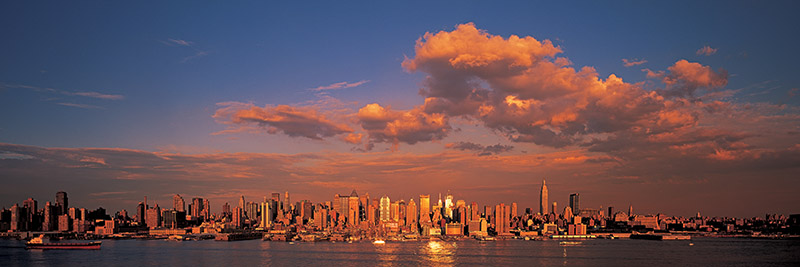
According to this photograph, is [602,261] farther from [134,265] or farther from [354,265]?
[134,265]

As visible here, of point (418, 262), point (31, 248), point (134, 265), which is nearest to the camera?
point (134, 265)

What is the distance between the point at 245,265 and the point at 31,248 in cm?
8476

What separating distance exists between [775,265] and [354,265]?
6302 cm

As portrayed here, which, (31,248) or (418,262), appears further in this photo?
(31,248)

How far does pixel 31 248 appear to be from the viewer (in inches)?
5886

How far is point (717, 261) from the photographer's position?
103938mm

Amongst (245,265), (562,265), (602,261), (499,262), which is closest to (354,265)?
(245,265)

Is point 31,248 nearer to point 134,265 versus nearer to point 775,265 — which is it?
point 134,265

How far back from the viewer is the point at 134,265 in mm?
93000

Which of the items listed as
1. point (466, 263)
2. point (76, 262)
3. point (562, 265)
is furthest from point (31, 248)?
point (562, 265)

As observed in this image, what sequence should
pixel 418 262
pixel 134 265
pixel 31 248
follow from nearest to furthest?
pixel 134 265 → pixel 418 262 → pixel 31 248

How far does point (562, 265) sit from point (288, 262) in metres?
42.0

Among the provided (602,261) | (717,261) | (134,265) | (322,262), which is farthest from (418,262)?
(717,261)

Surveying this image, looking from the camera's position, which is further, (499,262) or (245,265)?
(499,262)
